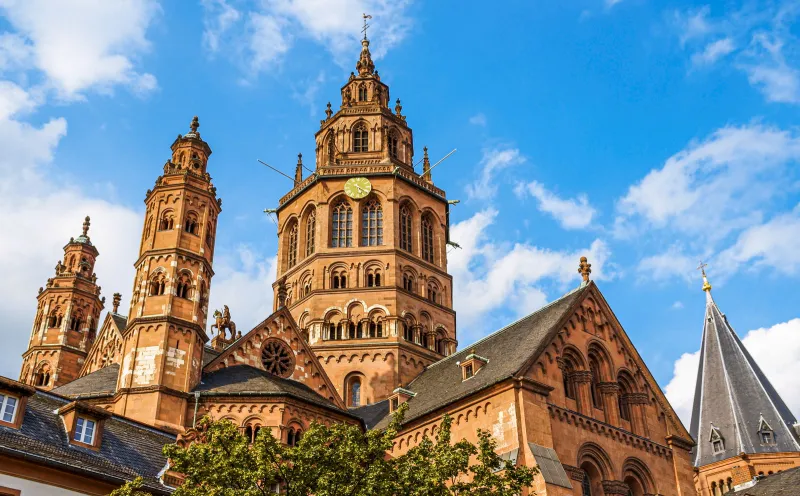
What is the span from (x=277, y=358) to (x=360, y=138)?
22632 millimetres

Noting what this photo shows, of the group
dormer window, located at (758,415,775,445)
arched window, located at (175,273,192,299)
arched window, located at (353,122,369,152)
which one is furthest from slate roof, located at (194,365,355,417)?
dormer window, located at (758,415,775,445)

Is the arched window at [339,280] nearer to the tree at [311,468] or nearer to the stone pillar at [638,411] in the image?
the stone pillar at [638,411]

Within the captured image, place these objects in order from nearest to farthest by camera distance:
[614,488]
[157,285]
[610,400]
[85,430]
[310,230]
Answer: [85,430] → [614,488] → [610,400] → [157,285] → [310,230]

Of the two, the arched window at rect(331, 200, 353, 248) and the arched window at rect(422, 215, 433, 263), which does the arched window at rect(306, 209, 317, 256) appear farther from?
the arched window at rect(422, 215, 433, 263)

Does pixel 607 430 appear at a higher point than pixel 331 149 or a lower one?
lower

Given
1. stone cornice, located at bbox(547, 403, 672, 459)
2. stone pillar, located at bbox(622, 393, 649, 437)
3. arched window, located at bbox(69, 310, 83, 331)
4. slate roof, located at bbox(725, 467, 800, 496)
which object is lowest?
slate roof, located at bbox(725, 467, 800, 496)

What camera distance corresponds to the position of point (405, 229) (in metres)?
58.2

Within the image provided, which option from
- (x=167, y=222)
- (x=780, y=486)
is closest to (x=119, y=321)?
(x=167, y=222)

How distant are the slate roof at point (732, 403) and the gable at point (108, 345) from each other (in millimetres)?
47942

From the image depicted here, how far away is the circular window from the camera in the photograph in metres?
45.4

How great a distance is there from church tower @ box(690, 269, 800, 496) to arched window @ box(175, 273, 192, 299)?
45.6m

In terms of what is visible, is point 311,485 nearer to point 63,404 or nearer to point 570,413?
point 63,404

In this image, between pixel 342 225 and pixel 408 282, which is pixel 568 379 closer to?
pixel 408 282

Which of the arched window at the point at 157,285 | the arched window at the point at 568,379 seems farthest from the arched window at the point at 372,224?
the arched window at the point at 568,379
